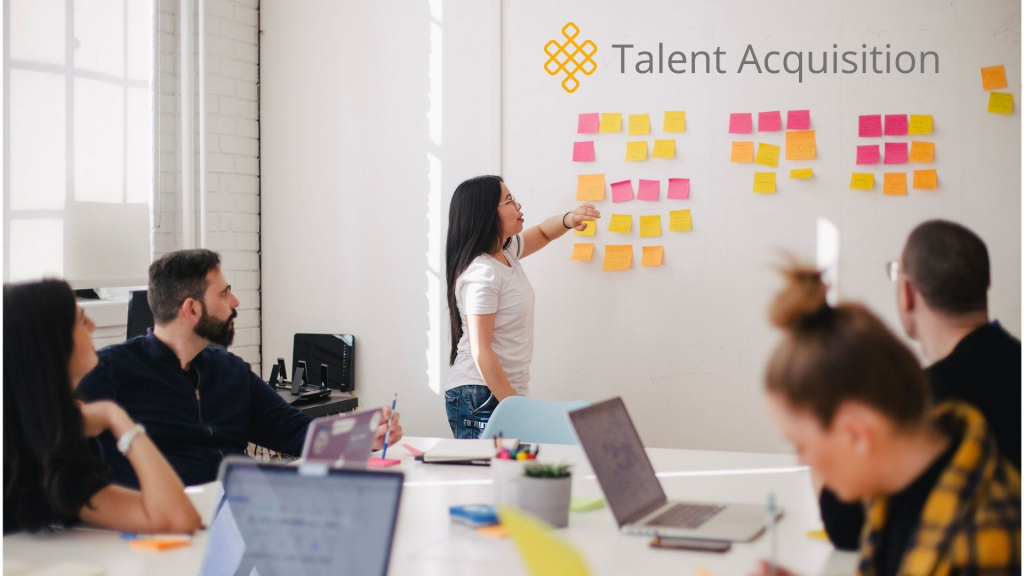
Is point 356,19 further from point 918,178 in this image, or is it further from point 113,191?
point 918,178

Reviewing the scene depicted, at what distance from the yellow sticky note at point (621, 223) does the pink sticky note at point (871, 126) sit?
96 centimetres

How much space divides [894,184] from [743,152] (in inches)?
22.9

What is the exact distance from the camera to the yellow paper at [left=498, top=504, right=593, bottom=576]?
0.92 meters

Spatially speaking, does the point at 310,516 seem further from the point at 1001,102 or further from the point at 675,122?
the point at 1001,102

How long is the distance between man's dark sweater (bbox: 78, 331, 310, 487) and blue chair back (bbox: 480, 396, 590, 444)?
60cm

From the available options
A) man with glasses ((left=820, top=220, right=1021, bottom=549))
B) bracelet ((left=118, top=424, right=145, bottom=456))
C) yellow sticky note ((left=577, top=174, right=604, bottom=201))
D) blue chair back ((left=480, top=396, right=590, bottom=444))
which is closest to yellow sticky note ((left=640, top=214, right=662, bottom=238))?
yellow sticky note ((left=577, top=174, right=604, bottom=201))

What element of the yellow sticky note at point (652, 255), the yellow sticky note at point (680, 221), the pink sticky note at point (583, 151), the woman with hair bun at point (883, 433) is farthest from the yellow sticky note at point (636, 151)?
the woman with hair bun at point (883, 433)

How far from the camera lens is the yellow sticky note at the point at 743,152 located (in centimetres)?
351

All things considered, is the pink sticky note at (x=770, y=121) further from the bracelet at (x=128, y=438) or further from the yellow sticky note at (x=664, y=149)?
the bracelet at (x=128, y=438)

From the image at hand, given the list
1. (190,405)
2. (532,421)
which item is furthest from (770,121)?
(190,405)

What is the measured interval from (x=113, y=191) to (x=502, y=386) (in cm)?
184

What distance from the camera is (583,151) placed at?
12.1ft

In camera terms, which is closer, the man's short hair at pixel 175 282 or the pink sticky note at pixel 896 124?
the man's short hair at pixel 175 282

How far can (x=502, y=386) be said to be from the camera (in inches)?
122
